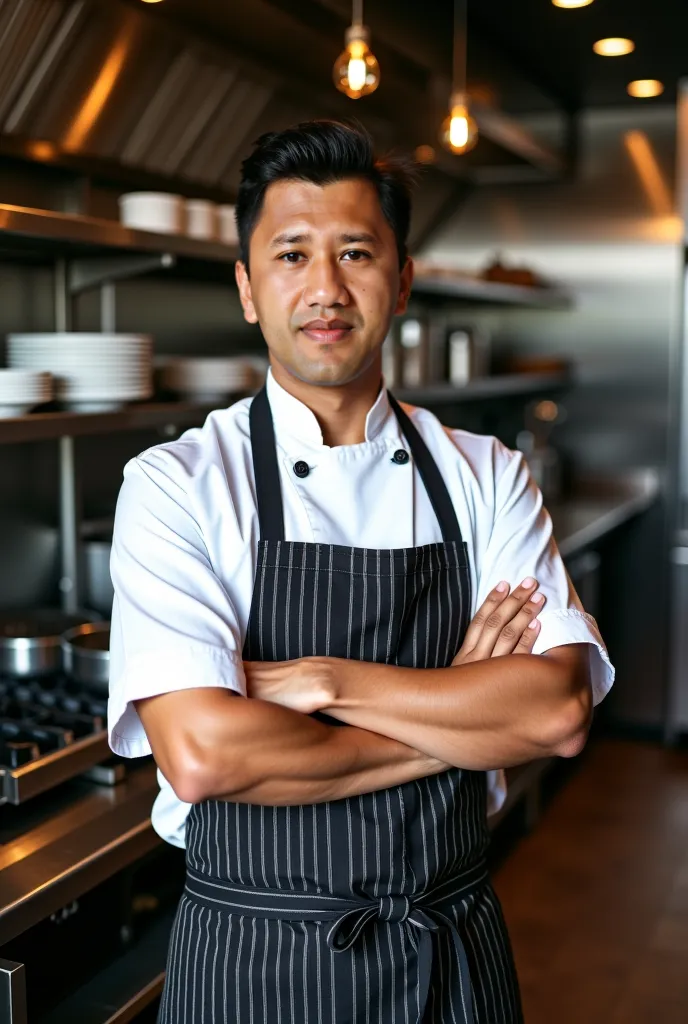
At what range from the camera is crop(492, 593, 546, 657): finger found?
156cm

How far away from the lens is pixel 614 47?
163 inches

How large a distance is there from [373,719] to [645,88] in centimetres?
405

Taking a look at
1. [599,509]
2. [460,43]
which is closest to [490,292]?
[460,43]

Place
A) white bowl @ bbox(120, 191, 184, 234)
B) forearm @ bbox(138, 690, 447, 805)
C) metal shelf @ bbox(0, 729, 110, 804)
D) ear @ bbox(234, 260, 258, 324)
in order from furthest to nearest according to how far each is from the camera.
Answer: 1. white bowl @ bbox(120, 191, 184, 234)
2. metal shelf @ bbox(0, 729, 110, 804)
3. ear @ bbox(234, 260, 258, 324)
4. forearm @ bbox(138, 690, 447, 805)

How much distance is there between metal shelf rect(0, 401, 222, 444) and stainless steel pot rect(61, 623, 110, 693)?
0.41 metres

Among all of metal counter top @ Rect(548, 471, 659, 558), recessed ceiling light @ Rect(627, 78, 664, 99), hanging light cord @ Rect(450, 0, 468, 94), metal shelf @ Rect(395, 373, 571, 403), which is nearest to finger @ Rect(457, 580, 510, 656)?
metal shelf @ Rect(395, 373, 571, 403)

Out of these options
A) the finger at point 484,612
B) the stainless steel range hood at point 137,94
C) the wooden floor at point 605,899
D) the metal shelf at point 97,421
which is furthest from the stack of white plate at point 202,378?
the wooden floor at point 605,899

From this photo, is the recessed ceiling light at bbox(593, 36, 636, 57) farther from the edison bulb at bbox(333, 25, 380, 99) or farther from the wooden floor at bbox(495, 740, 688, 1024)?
the wooden floor at bbox(495, 740, 688, 1024)

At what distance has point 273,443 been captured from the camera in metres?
1.60

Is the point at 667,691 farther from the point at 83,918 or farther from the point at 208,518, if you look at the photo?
the point at 208,518

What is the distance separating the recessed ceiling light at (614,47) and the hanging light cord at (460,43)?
19.6 inches

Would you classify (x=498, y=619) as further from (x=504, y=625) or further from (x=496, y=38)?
→ (x=496, y=38)

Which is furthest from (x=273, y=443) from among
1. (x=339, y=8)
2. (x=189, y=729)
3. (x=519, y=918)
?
(x=519, y=918)

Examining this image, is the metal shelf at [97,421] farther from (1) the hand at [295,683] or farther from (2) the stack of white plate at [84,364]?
(1) the hand at [295,683]
